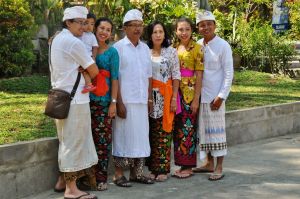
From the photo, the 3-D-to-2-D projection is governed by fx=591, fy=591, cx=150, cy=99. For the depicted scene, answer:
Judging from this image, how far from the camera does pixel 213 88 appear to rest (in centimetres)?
663

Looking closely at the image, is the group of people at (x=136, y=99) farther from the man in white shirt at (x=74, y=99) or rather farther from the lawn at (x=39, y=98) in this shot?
the lawn at (x=39, y=98)

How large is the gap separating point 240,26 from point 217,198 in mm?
11093

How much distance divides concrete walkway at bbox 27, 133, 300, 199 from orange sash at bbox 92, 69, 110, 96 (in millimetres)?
1041

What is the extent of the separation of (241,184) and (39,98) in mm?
4471

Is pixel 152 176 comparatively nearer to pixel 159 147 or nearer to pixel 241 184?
pixel 159 147

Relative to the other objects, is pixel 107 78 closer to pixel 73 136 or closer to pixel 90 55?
pixel 90 55

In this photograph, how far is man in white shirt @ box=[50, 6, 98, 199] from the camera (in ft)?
18.5

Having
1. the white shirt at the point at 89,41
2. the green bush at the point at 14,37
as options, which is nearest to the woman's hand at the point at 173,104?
the white shirt at the point at 89,41

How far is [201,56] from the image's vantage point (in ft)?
21.7

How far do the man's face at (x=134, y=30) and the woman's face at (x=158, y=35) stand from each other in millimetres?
178

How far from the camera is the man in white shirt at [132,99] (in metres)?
6.26

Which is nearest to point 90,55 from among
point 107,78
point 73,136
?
point 107,78

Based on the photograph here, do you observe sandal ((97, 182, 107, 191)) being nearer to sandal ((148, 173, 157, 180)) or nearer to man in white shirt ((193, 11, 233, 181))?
sandal ((148, 173, 157, 180))

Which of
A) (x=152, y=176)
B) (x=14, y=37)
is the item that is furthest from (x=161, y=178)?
(x=14, y=37)
